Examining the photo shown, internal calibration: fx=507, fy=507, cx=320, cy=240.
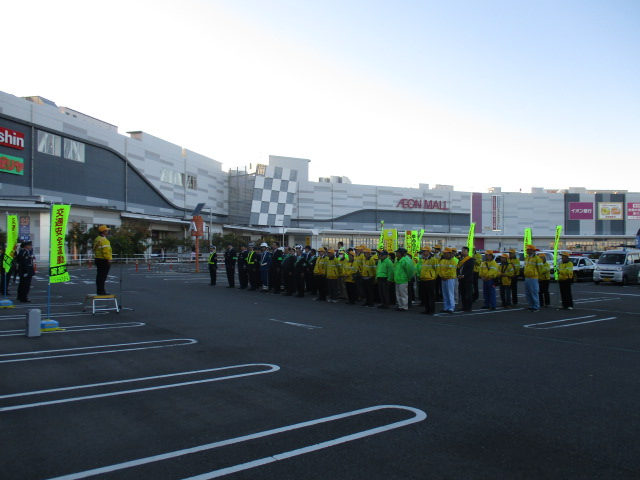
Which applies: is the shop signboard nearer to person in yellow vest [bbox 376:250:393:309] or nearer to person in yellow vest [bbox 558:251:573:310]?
person in yellow vest [bbox 558:251:573:310]

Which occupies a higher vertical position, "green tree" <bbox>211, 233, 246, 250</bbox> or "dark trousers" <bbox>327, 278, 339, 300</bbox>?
"green tree" <bbox>211, 233, 246, 250</bbox>

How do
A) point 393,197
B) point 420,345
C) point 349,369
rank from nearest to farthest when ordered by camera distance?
point 349,369 < point 420,345 < point 393,197

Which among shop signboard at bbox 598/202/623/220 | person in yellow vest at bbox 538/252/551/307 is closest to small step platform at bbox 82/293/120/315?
person in yellow vest at bbox 538/252/551/307

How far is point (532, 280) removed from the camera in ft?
48.7

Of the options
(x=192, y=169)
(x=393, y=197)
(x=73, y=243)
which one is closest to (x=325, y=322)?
(x=73, y=243)

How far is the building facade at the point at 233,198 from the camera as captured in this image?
38062mm

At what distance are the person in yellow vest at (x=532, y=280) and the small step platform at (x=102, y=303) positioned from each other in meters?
11.4

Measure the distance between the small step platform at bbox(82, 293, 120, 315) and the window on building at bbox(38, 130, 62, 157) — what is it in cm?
3046

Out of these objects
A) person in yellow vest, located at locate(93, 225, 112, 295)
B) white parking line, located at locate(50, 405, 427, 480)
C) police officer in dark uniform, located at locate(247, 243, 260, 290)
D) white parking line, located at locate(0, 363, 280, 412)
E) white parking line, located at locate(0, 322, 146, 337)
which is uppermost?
person in yellow vest, located at locate(93, 225, 112, 295)

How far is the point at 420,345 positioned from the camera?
9031 mm

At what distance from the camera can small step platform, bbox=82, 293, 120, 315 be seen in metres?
12.9

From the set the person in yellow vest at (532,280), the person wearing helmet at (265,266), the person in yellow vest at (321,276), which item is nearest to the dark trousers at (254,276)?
the person wearing helmet at (265,266)

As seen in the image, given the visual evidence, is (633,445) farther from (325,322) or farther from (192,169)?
(192,169)

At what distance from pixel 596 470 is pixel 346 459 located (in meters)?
1.89
